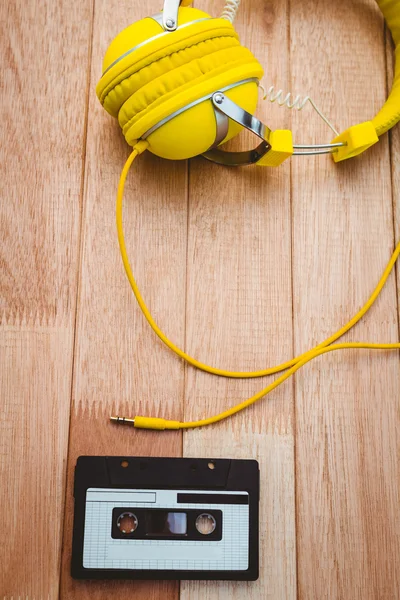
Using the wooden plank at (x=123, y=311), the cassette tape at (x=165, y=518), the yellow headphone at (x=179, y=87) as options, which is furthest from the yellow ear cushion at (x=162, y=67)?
the cassette tape at (x=165, y=518)

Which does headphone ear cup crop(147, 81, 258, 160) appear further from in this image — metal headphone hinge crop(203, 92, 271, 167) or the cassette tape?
the cassette tape

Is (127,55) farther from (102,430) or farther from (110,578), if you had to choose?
(110,578)

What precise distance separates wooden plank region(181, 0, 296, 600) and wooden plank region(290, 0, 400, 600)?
1.0 inches

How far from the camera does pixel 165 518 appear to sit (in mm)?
828

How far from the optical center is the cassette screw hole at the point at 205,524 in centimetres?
84

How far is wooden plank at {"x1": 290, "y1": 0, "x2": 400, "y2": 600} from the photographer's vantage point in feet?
2.78

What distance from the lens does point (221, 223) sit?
3.03ft

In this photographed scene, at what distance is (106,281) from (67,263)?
0.23 feet

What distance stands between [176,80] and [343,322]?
463mm

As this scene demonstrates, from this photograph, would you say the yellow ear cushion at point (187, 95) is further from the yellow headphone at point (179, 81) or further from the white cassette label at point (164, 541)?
the white cassette label at point (164, 541)

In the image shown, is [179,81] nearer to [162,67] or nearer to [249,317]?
[162,67]

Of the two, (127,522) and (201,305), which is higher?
(201,305)

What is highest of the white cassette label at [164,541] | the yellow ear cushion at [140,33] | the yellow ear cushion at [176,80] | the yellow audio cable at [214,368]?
the yellow ear cushion at [140,33]

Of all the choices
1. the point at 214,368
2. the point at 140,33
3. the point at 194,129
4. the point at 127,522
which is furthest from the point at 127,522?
the point at 140,33
